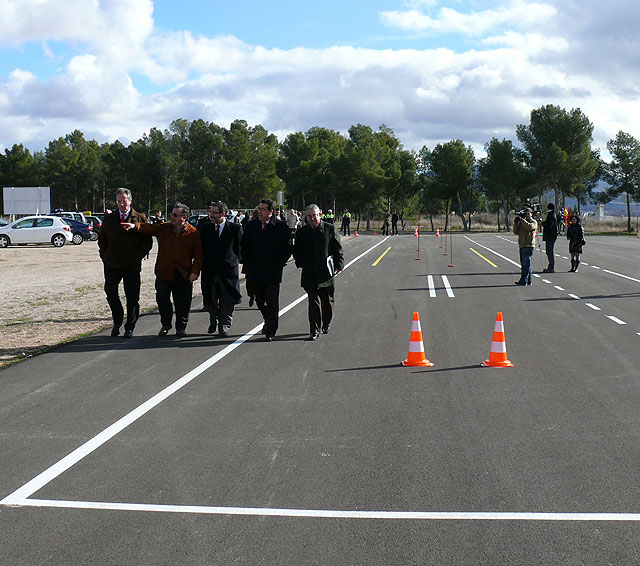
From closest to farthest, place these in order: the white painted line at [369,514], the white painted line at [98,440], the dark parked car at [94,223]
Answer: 1. the white painted line at [369,514]
2. the white painted line at [98,440]
3. the dark parked car at [94,223]

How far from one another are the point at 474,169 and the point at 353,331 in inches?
3229

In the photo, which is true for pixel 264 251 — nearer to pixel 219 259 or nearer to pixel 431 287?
pixel 219 259

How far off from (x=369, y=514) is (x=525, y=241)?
15449 millimetres

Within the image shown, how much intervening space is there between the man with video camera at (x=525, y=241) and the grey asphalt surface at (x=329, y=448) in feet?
24.8

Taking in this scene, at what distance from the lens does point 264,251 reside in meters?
10.5

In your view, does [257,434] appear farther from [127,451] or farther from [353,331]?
[353,331]

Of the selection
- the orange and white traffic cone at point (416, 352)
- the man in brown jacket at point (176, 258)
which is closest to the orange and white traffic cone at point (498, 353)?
the orange and white traffic cone at point (416, 352)

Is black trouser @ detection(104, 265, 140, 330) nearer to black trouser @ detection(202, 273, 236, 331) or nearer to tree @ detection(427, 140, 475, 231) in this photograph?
black trouser @ detection(202, 273, 236, 331)

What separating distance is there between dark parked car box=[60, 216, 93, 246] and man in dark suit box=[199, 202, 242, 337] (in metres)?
35.5

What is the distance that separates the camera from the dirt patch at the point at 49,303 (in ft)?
36.1

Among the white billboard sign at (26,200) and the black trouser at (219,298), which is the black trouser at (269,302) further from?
the white billboard sign at (26,200)

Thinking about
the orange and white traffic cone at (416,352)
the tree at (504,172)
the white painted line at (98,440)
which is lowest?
the white painted line at (98,440)

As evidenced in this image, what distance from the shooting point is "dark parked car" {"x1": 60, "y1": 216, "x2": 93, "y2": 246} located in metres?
44.7

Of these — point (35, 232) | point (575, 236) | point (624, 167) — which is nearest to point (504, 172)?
point (624, 167)
